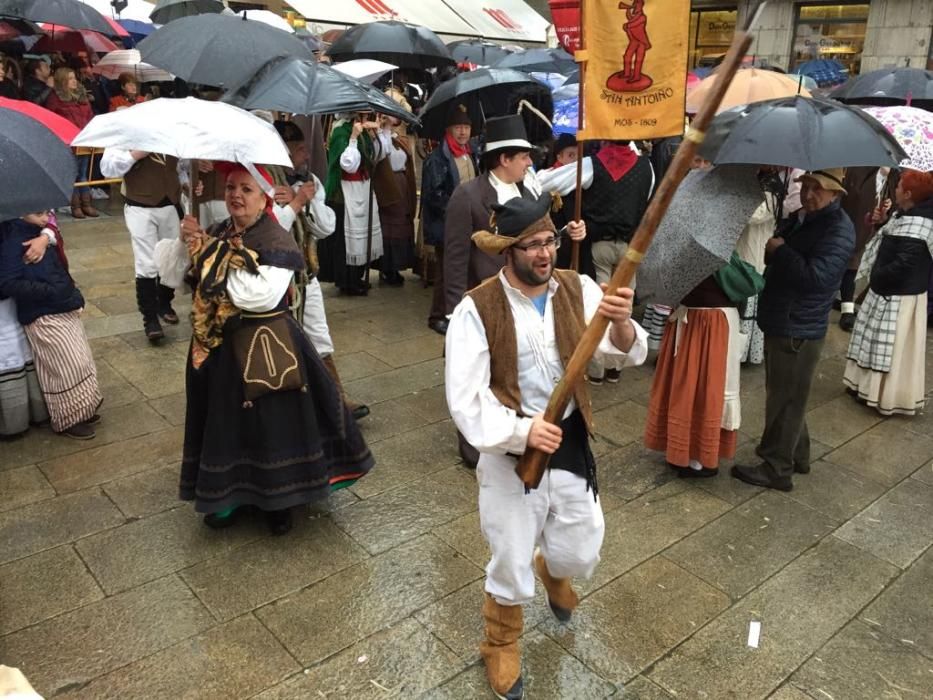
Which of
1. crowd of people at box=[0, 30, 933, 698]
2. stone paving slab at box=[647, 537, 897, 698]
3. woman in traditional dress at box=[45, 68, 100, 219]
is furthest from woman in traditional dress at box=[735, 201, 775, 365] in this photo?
woman in traditional dress at box=[45, 68, 100, 219]

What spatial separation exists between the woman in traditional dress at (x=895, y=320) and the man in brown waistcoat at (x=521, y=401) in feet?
11.3

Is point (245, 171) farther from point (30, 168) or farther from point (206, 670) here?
point (206, 670)

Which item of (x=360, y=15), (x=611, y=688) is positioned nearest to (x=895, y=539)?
(x=611, y=688)

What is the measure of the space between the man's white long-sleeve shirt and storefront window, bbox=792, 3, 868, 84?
1934 cm

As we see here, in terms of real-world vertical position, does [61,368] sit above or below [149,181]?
below

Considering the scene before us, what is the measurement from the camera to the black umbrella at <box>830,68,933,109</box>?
316 inches

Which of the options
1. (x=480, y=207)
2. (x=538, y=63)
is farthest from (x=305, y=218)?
(x=538, y=63)

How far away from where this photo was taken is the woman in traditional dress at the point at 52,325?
15.4ft

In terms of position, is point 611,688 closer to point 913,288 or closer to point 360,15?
point 913,288

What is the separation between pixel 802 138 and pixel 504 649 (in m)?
2.61

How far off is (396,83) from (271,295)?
665 cm

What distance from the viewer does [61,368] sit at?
5020 millimetres

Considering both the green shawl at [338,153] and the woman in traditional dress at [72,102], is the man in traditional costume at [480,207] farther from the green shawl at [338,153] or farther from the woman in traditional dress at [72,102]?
the woman in traditional dress at [72,102]

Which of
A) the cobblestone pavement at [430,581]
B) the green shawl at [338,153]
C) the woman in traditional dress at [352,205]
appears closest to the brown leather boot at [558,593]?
the cobblestone pavement at [430,581]
